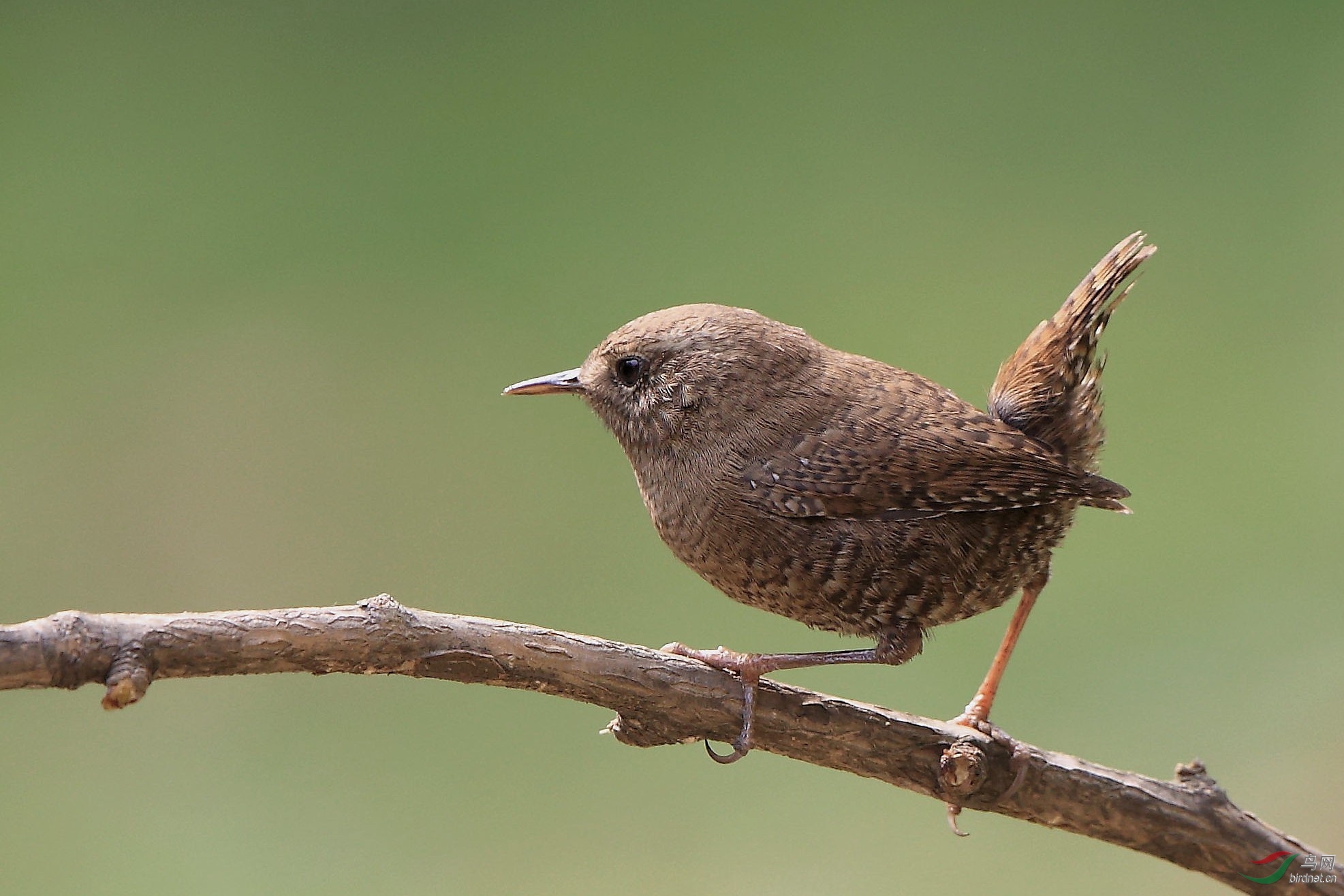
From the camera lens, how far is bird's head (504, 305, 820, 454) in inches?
124

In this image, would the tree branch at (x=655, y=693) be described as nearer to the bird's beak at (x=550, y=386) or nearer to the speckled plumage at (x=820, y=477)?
the speckled plumage at (x=820, y=477)

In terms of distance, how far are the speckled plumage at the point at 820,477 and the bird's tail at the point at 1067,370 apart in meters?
0.20

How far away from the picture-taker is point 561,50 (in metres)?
5.22

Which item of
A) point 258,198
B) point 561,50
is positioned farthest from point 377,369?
point 561,50

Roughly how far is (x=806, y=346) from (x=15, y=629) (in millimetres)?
1978

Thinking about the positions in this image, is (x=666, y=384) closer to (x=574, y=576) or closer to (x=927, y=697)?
(x=574, y=576)

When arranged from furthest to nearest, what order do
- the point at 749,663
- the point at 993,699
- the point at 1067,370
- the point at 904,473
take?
1. the point at 993,699
2. the point at 1067,370
3. the point at 904,473
4. the point at 749,663

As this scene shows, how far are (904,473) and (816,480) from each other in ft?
0.74

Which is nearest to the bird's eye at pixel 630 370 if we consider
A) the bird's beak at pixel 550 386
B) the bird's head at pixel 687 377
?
the bird's head at pixel 687 377

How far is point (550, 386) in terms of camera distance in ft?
10.6

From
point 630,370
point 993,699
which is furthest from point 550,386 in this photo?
point 993,699

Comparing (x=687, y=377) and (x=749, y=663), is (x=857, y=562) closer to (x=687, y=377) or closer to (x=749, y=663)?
(x=749, y=663)
